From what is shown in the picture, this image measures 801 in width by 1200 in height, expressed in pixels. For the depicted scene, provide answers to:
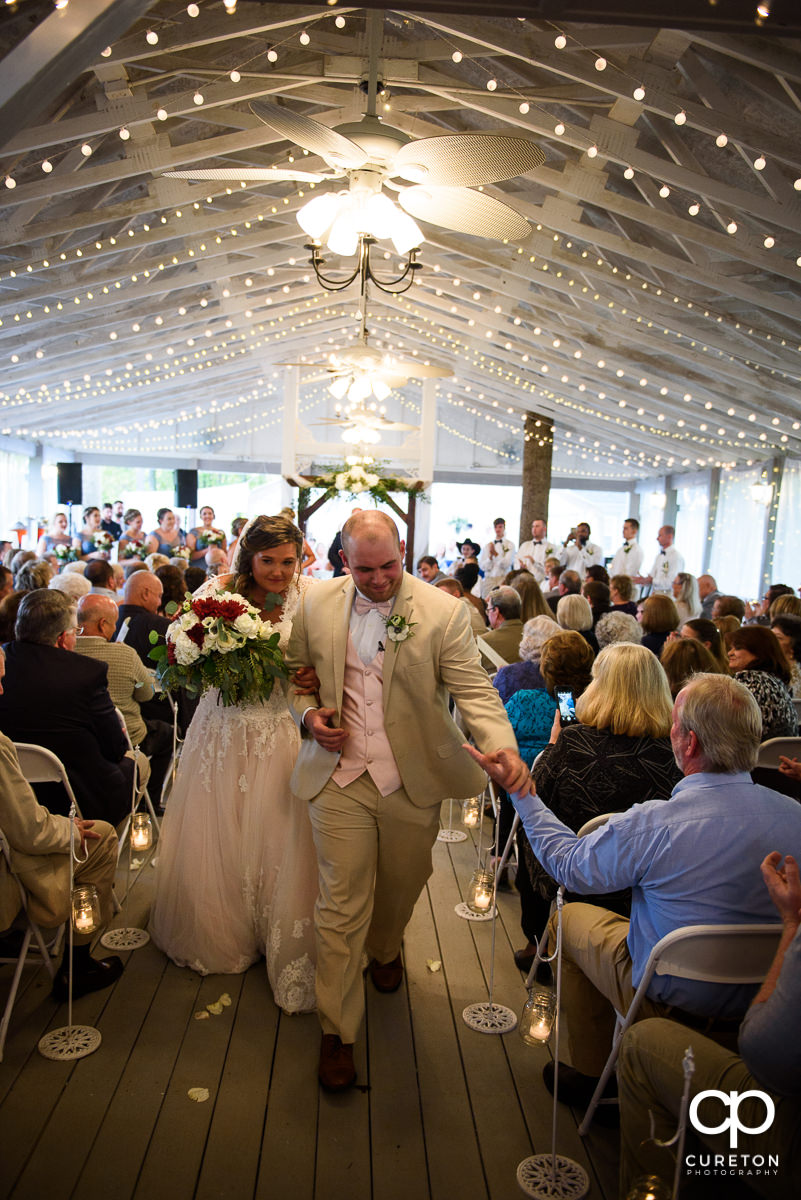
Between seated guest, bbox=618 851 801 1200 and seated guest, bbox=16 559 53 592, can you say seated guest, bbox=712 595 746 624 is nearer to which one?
seated guest, bbox=16 559 53 592

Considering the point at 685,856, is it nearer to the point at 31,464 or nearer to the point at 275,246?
the point at 275,246

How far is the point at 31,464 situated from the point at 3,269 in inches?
443

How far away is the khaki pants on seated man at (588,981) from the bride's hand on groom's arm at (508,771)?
0.48 m

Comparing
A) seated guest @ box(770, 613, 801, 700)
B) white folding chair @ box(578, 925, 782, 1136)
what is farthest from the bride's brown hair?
seated guest @ box(770, 613, 801, 700)

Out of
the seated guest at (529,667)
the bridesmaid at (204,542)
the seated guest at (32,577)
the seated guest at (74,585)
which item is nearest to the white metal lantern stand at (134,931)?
the seated guest at (529,667)

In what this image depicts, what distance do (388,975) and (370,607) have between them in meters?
1.39

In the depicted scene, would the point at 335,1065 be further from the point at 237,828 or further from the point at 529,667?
the point at 529,667

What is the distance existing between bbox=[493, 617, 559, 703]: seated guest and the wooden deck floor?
4.70 ft

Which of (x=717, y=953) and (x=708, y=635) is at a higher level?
(x=708, y=635)

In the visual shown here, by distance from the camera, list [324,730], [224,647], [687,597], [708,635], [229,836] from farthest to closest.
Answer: [687,597] < [708,635] < [229,836] < [224,647] < [324,730]

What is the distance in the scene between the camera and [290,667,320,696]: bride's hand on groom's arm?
111 inches

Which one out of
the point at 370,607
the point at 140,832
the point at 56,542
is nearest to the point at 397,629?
the point at 370,607

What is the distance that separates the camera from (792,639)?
15.7ft

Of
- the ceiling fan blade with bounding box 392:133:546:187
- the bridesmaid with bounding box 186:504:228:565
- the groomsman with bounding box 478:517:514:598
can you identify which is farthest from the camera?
the groomsman with bounding box 478:517:514:598
